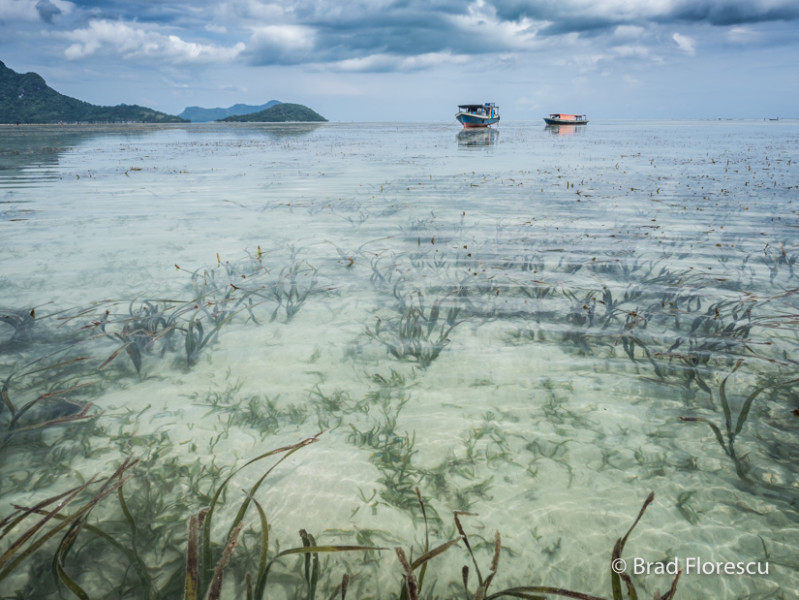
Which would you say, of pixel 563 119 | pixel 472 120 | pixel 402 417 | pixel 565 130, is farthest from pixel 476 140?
pixel 563 119

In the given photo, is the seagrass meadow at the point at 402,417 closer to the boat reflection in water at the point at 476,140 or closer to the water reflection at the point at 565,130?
the boat reflection in water at the point at 476,140

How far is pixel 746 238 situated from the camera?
26.6ft

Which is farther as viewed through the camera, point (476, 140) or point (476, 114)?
point (476, 114)

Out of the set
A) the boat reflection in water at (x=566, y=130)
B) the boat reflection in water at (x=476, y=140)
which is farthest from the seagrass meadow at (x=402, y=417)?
the boat reflection in water at (x=566, y=130)

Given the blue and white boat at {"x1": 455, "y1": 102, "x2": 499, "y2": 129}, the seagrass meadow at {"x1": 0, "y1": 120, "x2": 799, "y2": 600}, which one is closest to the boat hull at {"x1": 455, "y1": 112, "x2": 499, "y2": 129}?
the blue and white boat at {"x1": 455, "y1": 102, "x2": 499, "y2": 129}

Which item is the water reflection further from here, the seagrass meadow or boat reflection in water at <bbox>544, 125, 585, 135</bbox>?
the seagrass meadow

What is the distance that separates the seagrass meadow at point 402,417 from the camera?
2.27 meters

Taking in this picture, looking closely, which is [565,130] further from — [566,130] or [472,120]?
[472,120]

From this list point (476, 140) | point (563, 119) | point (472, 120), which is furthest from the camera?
point (563, 119)

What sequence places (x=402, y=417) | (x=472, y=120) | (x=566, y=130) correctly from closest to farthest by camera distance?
(x=402, y=417), (x=472, y=120), (x=566, y=130)

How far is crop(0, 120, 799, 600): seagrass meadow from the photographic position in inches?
89.4

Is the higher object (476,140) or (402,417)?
(476,140)

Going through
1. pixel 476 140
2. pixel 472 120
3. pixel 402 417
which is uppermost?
pixel 472 120

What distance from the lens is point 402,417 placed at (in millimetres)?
3459
